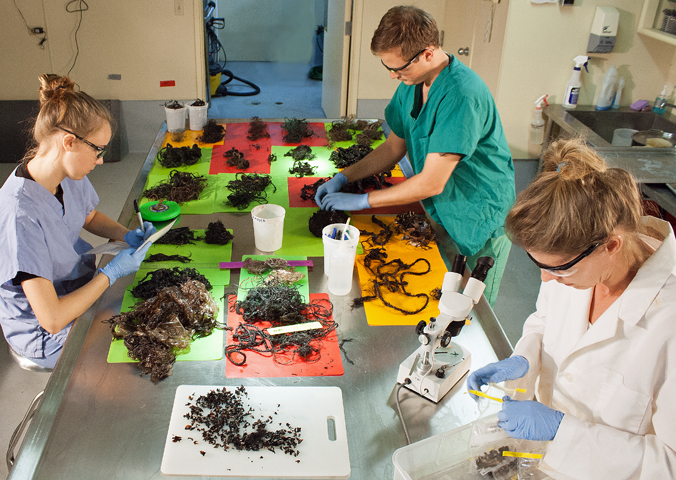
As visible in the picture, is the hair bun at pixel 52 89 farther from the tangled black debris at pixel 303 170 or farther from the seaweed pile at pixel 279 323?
the tangled black debris at pixel 303 170

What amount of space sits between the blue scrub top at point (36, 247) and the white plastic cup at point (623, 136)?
336cm

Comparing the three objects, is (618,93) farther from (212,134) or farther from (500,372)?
(500,372)

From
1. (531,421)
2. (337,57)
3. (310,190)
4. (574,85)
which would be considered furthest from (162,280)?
(337,57)

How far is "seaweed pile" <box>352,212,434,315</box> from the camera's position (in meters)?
1.92

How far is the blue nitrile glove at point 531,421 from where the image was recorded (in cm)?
124

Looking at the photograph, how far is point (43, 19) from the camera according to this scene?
188 inches

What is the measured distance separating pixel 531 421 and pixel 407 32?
4.82 feet

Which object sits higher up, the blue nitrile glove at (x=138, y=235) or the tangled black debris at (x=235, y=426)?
the blue nitrile glove at (x=138, y=235)

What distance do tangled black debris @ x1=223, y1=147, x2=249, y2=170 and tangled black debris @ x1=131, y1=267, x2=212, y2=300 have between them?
1022 mm

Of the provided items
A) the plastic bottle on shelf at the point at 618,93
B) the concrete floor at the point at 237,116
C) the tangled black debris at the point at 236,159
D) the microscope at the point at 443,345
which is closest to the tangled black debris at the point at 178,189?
the tangled black debris at the point at 236,159

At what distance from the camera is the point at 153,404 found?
4.79 ft

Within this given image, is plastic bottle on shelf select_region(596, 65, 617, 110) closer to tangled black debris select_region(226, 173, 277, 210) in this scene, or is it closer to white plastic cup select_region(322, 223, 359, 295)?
tangled black debris select_region(226, 173, 277, 210)

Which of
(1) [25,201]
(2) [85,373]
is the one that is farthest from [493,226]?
(1) [25,201]

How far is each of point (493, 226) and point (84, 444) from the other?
1.75 meters
